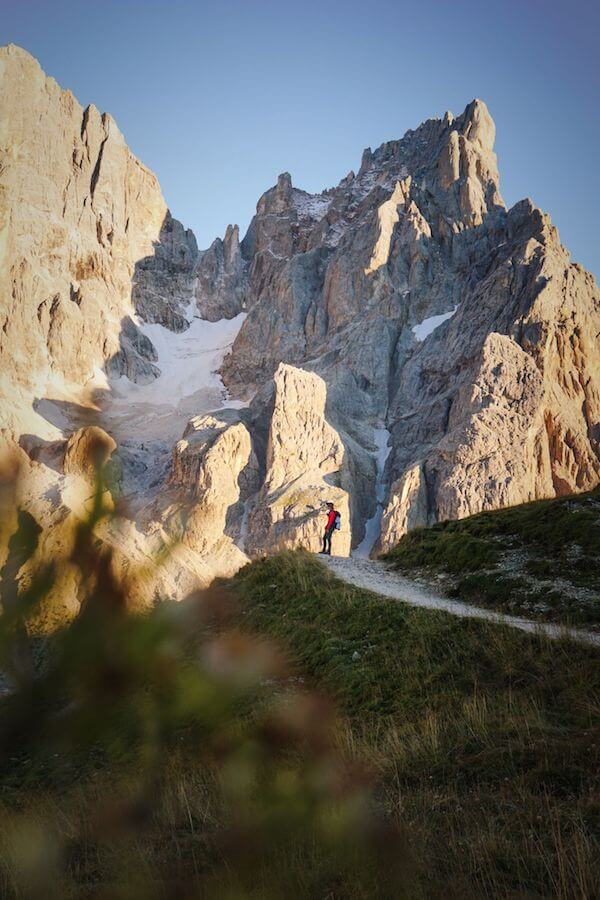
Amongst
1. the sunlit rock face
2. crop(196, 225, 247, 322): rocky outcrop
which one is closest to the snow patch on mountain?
the sunlit rock face

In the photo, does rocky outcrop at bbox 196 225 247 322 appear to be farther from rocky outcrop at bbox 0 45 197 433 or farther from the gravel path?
the gravel path

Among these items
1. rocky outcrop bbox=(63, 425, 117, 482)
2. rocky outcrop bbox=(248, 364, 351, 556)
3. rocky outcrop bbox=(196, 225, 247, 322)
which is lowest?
rocky outcrop bbox=(63, 425, 117, 482)

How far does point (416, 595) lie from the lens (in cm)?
1363

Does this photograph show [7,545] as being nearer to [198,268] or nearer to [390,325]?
[390,325]

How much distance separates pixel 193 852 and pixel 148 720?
1837 mm

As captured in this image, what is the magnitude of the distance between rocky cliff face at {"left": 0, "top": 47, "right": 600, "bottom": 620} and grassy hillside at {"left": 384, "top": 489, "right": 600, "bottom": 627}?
8425mm

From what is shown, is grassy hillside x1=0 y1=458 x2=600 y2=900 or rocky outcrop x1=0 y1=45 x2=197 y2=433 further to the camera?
rocky outcrop x1=0 y1=45 x2=197 y2=433

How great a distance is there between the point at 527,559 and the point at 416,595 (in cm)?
293

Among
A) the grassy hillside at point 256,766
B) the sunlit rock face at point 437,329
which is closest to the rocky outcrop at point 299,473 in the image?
the sunlit rock face at point 437,329

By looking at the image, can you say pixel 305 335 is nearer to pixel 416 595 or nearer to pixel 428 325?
pixel 428 325

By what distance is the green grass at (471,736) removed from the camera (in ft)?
11.7

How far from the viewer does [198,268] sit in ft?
460

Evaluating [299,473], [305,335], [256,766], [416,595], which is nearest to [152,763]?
[256,766]

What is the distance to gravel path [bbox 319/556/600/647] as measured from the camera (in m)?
8.91
